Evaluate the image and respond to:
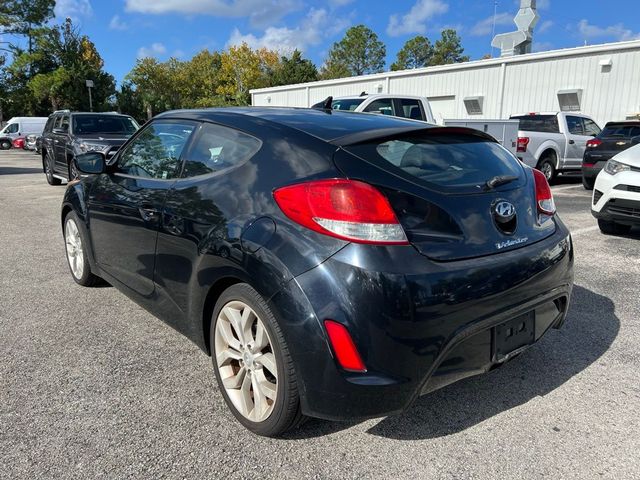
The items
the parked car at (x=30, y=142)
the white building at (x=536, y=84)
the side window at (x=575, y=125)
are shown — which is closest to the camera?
the side window at (x=575, y=125)

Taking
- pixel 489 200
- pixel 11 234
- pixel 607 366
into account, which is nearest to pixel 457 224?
pixel 489 200

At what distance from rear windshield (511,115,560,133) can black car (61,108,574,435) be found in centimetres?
1121

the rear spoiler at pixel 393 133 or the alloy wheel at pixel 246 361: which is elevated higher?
the rear spoiler at pixel 393 133

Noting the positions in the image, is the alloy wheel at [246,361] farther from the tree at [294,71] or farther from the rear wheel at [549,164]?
the tree at [294,71]

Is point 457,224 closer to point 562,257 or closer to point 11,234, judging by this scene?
point 562,257

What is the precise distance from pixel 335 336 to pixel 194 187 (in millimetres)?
1249

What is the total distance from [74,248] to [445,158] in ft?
11.5

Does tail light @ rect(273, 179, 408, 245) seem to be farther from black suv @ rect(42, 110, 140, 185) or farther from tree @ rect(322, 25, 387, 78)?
tree @ rect(322, 25, 387, 78)

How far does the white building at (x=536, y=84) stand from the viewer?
17.3 meters

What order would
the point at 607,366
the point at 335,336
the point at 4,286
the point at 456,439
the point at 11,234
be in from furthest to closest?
1. the point at 11,234
2. the point at 4,286
3. the point at 607,366
4. the point at 456,439
5. the point at 335,336

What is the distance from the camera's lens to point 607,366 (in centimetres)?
320

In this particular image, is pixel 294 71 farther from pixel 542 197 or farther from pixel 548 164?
pixel 542 197

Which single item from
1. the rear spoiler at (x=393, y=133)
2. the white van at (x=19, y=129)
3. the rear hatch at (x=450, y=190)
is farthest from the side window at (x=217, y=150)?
the white van at (x=19, y=129)

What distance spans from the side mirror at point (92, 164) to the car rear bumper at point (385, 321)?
2312 millimetres
